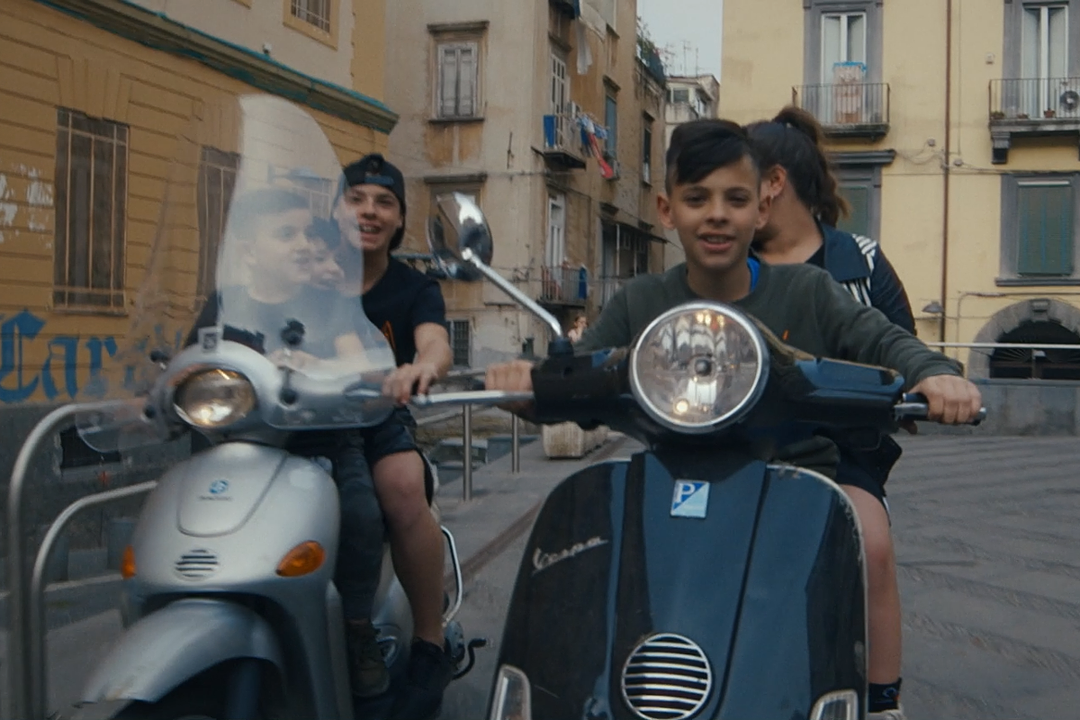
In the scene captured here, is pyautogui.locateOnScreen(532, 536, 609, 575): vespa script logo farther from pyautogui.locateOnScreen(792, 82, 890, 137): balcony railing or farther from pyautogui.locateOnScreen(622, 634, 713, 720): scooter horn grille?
pyautogui.locateOnScreen(792, 82, 890, 137): balcony railing

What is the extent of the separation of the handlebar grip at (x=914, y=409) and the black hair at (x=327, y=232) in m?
1.38

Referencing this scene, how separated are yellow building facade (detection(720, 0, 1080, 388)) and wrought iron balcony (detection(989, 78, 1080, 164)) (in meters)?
0.02

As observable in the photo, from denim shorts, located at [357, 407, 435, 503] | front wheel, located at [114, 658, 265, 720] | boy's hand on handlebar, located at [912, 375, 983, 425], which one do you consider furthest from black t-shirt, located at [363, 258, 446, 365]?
boy's hand on handlebar, located at [912, 375, 983, 425]

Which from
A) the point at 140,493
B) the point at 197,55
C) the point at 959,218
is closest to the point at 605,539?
the point at 140,493

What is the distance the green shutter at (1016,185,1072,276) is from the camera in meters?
22.8

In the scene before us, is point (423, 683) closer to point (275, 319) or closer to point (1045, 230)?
point (275, 319)

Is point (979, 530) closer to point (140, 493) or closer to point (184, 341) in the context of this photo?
point (140, 493)

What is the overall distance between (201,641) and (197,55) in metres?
10.0

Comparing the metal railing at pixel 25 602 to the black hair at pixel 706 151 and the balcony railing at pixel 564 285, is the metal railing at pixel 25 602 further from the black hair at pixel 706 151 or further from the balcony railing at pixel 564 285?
the balcony railing at pixel 564 285

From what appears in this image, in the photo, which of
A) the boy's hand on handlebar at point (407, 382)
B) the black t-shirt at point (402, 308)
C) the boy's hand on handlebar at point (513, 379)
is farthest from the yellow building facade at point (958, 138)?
the boy's hand on handlebar at point (513, 379)

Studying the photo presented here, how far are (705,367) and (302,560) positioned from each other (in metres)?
1.04

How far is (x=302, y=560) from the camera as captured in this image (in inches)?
105

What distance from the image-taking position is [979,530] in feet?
25.2

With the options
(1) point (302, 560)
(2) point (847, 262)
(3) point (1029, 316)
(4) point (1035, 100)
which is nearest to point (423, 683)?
(1) point (302, 560)
